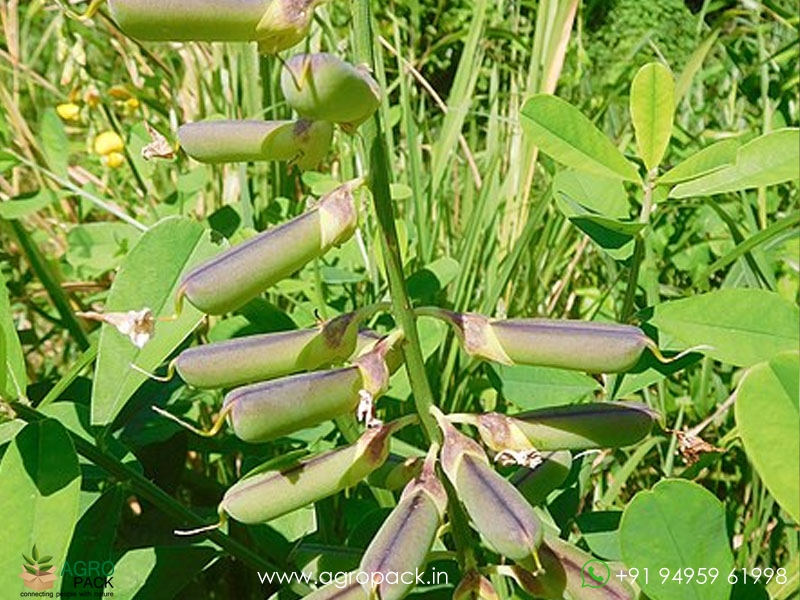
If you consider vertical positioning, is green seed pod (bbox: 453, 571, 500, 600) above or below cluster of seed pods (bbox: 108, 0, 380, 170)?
below

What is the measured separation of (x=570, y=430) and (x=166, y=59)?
2073mm

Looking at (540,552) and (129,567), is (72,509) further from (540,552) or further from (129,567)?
(540,552)

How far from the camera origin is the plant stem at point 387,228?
0.74 m

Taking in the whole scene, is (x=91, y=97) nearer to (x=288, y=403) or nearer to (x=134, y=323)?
(x=134, y=323)

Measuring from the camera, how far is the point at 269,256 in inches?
30.5

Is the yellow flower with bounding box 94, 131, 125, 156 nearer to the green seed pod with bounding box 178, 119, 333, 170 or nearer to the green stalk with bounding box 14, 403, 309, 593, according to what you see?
the green stalk with bounding box 14, 403, 309, 593

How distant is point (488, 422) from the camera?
835 mm

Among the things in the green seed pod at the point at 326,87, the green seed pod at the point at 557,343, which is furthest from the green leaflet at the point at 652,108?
the green seed pod at the point at 326,87

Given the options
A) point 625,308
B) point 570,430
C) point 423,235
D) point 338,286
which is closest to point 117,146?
point 338,286

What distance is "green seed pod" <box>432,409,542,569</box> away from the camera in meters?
0.72

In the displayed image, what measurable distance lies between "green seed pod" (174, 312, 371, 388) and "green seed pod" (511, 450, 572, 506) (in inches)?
8.8

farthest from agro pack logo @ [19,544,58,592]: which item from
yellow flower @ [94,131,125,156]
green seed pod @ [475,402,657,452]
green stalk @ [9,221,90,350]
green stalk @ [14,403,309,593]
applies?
yellow flower @ [94,131,125,156]

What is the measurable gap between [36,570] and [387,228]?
0.38 meters

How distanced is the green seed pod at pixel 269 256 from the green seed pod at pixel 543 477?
291 mm
